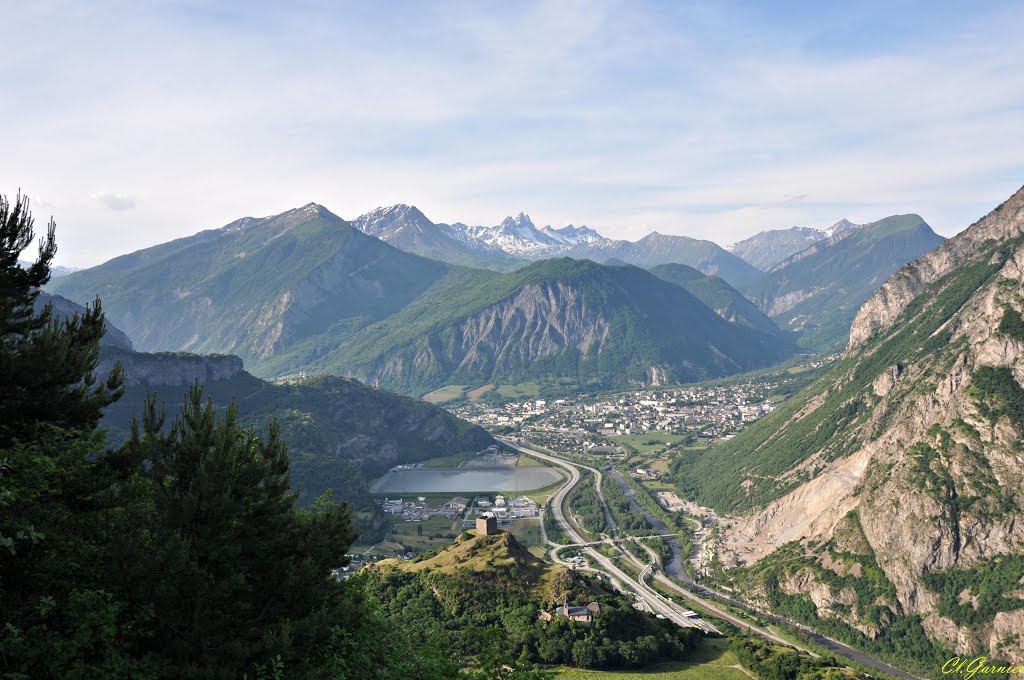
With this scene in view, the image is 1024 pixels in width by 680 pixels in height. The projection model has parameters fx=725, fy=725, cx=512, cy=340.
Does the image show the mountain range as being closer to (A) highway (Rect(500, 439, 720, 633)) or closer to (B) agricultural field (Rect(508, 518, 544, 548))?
(A) highway (Rect(500, 439, 720, 633))

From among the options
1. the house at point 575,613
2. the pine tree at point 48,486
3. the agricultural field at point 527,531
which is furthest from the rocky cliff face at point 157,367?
the pine tree at point 48,486

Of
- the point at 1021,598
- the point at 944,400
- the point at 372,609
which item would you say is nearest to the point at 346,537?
the point at 372,609

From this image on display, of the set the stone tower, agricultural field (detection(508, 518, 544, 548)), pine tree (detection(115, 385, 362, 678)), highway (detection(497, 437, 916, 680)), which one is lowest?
highway (detection(497, 437, 916, 680))

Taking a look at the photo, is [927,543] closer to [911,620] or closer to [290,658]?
[911,620]

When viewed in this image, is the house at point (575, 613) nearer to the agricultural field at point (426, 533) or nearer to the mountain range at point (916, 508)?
the mountain range at point (916, 508)

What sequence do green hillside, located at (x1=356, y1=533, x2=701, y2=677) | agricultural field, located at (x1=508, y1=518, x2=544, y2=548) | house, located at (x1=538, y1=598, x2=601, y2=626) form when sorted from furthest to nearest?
agricultural field, located at (x1=508, y1=518, x2=544, y2=548), house, located at (x1=538, y1=598, x2=601, y2=626), green hillside, located at (x1=356, y1=533, x2=701, y2=677)

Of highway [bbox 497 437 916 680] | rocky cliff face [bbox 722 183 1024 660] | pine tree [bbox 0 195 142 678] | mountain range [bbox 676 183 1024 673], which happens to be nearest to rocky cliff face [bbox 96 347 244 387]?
highway [bbox 497 437 916 680]
